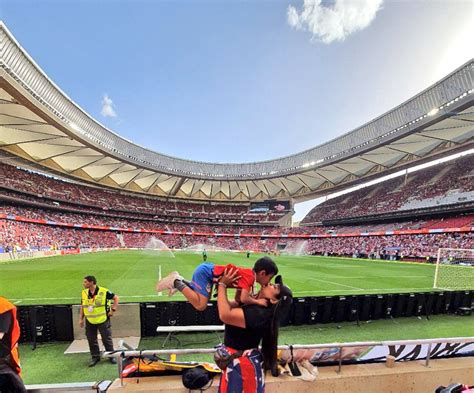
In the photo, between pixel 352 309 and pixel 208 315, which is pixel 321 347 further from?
pixel 352 309

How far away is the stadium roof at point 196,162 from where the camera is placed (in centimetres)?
2334

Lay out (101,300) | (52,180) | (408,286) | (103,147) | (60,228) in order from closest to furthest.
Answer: (101,300)
(408,286)
(103,147)
(60,228)
(52,180)

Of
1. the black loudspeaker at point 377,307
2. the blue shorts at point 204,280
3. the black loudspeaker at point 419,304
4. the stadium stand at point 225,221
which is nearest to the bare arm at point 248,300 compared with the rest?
the blue shorts at point 204,280

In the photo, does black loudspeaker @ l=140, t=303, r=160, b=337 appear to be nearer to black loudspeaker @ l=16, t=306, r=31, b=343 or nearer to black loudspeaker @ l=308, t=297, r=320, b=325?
black loudspeaker @ l=16, t=306, r=31, b=343

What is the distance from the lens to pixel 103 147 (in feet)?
119

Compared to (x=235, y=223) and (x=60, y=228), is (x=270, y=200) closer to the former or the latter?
(x=235, y=223)

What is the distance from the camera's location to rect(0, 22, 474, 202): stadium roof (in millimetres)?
23344

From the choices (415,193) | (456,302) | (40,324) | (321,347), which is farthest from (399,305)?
(415,193)

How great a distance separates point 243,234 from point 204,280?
194ft

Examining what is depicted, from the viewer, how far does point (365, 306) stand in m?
7.84

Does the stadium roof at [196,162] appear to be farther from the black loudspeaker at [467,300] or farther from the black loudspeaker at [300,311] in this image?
the black loudspeaker at [300,311]

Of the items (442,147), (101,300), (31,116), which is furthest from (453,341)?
(442,147)

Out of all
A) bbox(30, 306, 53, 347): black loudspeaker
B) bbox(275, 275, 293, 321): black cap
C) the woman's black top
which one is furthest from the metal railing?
bbox(30, 306, 53, 347): black loudspeaker

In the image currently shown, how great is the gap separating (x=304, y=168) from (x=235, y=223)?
2581 cm
